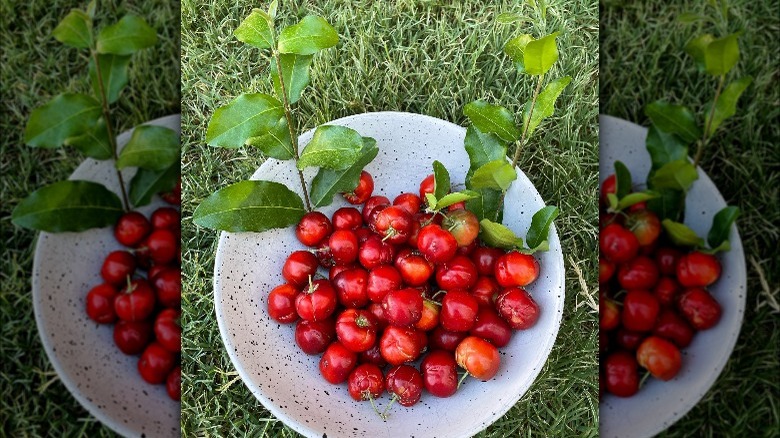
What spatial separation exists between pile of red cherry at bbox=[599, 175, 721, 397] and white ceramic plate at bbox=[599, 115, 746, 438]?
1 centimetres

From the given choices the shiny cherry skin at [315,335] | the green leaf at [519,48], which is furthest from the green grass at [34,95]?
the green leaf at [519,48]

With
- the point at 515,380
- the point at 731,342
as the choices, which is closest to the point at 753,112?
the point at 731,342

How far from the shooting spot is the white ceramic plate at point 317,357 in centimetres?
87

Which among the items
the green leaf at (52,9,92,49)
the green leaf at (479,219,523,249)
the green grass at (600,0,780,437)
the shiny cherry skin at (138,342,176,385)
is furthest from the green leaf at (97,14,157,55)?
the green grass at (600,0,780,437)

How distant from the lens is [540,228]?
0.89m

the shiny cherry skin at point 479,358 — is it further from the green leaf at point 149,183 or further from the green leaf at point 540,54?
the green leaf at point 149,183

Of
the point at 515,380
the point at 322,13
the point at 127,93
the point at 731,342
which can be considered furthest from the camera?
the point at 127,93

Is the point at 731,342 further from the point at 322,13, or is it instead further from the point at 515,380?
the point at 322,13

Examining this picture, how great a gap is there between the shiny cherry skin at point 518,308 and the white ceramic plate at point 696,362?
22cm

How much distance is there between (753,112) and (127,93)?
1.04 m

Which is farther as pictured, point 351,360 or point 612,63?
point 612,63

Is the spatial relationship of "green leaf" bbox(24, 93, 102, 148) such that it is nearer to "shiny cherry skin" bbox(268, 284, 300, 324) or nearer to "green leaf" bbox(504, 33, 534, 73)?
→ "shiny cherry skin" bbox(268, 284, 300, 324)

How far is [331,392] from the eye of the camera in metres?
0.92

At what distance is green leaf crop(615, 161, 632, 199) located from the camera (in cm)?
101
